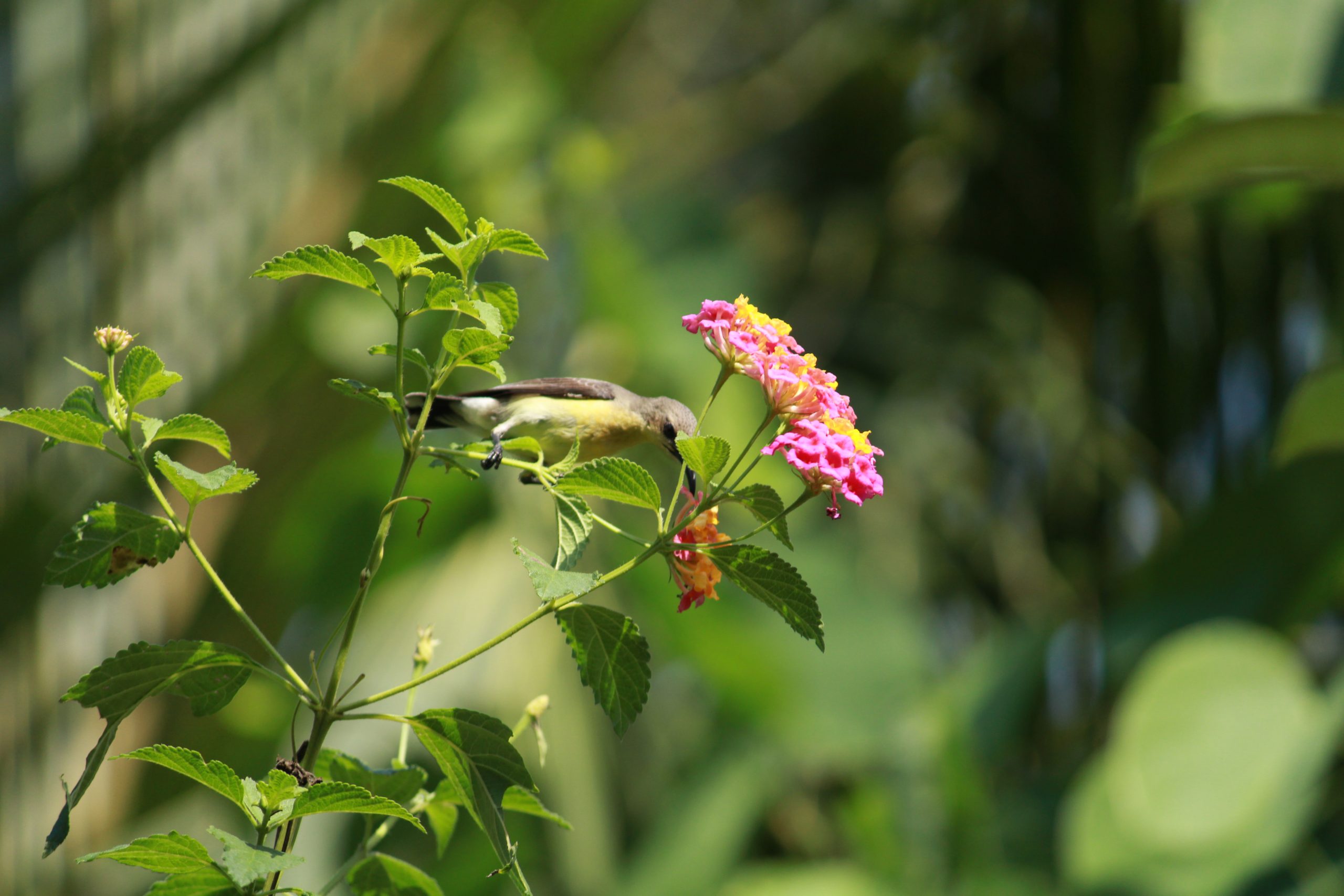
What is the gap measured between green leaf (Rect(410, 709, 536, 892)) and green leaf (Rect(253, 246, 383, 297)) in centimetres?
34

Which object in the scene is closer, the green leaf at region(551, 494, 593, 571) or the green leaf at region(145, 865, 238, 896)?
the green leaf at region(145, 865, 238, 896)

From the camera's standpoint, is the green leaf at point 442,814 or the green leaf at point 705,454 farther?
the green leaf at point 442,814

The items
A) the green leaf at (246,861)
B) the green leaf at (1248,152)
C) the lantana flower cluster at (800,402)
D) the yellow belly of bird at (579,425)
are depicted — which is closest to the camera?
the green leaf at (246,861)

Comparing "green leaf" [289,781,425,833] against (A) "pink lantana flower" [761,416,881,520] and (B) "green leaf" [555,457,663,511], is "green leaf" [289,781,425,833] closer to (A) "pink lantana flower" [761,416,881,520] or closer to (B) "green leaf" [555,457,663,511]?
(B) "green leaf" [555,457,663,511]

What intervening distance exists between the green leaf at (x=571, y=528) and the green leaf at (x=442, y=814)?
258mm

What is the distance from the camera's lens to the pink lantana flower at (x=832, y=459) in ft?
3.01

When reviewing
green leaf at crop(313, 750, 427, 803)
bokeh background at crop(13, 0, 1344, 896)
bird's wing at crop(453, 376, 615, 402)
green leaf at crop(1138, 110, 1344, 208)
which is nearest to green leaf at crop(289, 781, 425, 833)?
green leaf at crop(313, 750, 427, 803)

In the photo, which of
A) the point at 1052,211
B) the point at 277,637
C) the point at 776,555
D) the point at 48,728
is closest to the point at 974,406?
the point at 1052,211

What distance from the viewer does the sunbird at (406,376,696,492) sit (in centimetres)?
149

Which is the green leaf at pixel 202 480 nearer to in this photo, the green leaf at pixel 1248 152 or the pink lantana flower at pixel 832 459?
the pink lantana flower at pixel 832 459

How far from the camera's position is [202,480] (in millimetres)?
846

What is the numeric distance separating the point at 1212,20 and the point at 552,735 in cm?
328

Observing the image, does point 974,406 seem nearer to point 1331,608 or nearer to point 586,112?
point 1331,608

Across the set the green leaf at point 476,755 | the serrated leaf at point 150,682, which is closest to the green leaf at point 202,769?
the serrated leaf at point 150,682
